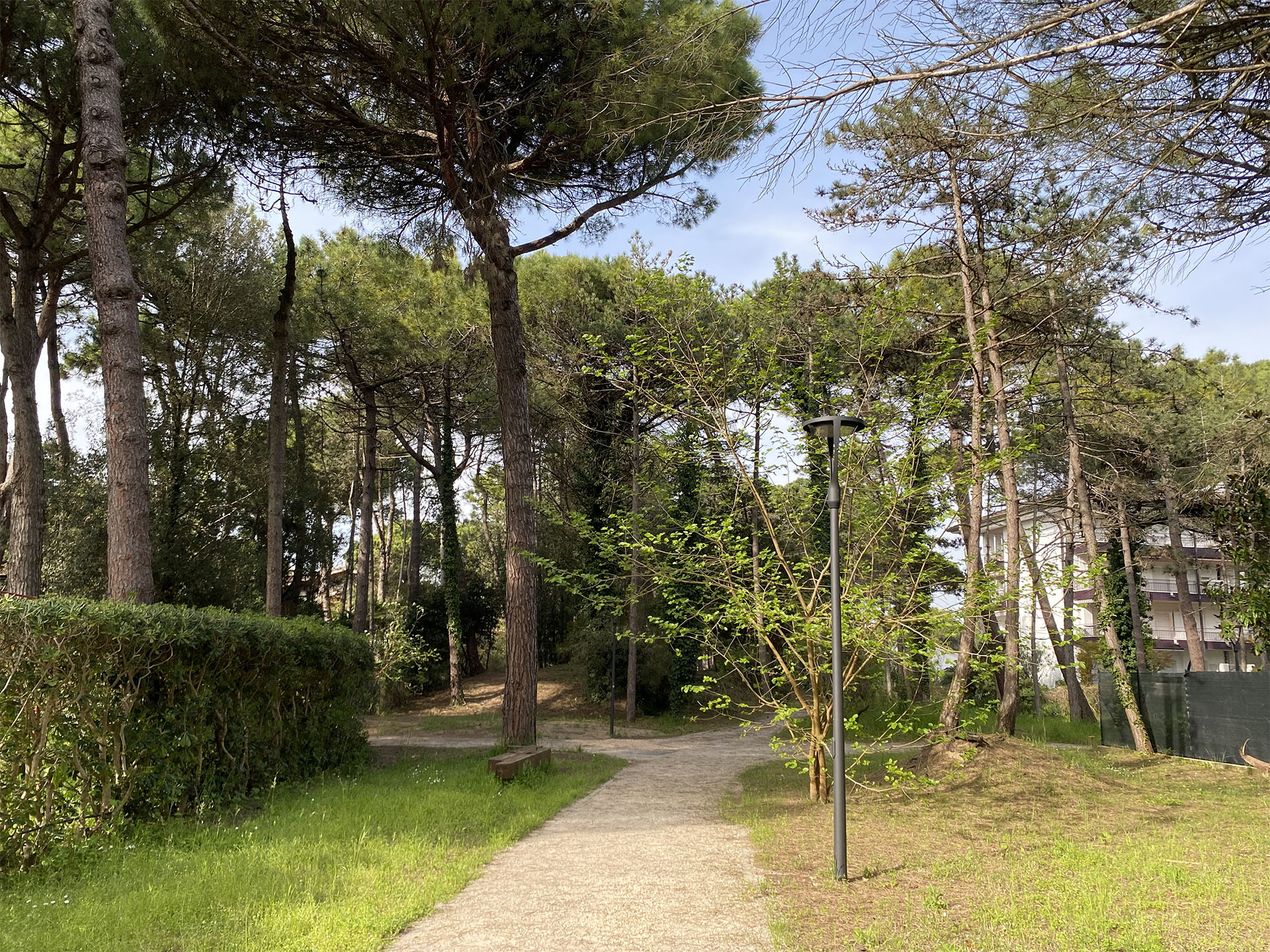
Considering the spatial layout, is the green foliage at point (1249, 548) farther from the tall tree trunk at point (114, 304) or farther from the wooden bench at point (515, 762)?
the tall tree trunk at point (114, 304)

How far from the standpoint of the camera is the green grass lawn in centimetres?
373

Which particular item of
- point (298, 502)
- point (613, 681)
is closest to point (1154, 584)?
point (613, 681)

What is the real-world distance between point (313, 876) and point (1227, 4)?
22.4 ft

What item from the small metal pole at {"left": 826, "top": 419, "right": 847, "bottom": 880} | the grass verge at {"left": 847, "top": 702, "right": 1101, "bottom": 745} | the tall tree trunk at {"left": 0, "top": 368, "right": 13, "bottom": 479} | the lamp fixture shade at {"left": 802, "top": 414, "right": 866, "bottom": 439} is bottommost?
the grass verge at {"left": 847, "top": 702, "right": 1101, "bottom": 745}

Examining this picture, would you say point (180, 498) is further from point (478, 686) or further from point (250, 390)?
point (478, 686)

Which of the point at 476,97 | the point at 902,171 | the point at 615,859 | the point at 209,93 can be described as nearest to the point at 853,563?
the point at 615,859

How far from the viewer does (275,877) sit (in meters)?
4.59

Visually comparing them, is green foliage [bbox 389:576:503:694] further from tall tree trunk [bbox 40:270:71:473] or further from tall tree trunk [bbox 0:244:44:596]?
tall tree trunk [bbox 0:244:44:596]

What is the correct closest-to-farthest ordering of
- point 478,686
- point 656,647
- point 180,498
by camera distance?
point 180,498
point 656,647
point 478,686

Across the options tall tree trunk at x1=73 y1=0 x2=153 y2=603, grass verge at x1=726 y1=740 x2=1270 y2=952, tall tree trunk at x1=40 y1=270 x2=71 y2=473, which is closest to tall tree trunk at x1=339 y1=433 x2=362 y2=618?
tall tree trunk at x1=40 y1=270 x2=71 y2=473

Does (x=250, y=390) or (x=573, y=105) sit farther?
(x=250, y=390)

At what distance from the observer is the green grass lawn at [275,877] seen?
3.73 metres

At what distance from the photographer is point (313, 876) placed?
182 inches

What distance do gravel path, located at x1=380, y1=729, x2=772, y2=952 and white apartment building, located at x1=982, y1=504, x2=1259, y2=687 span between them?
4511 millimetres
